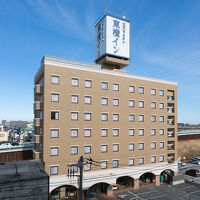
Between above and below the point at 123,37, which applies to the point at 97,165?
below

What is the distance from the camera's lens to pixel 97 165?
3588 cm

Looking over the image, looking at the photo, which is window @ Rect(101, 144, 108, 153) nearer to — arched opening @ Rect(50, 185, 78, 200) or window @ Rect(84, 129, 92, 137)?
window @ Rect(84, 129, 92, 137)

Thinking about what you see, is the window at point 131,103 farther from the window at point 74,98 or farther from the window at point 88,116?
the window at point 74,98

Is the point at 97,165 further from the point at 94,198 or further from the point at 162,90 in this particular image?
the point at 162,90

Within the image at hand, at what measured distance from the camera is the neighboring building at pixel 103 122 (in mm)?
32875

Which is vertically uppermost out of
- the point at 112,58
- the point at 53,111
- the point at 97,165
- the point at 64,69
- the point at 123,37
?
the point at 123,37

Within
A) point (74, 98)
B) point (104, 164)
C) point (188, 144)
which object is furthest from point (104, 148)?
point (188, 144)

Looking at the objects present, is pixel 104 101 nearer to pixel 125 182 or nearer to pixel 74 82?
pixel 74 82

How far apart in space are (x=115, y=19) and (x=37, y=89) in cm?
2718

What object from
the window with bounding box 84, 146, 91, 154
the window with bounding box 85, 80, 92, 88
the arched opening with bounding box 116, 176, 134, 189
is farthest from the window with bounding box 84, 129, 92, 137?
the arched opening with bounding box 116, 176, 134, 189

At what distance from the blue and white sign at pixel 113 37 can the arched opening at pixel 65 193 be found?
31.5m

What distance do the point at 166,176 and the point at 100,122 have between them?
24364 millimetres

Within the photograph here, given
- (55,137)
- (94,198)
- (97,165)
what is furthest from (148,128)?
(55,137)

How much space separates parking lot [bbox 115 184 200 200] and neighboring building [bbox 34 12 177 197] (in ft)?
7.15
